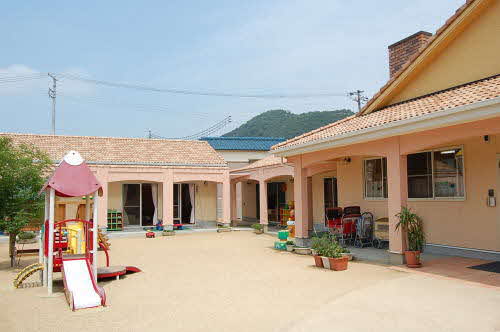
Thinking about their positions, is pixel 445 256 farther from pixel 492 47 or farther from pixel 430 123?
pixel 492 47

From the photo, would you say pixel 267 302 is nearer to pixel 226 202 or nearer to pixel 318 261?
pixel 318 261

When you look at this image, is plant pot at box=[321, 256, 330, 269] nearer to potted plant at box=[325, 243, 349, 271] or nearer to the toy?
potted plant at box=[325, 243, 349, 271]

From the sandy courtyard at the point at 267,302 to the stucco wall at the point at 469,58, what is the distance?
5374 mm

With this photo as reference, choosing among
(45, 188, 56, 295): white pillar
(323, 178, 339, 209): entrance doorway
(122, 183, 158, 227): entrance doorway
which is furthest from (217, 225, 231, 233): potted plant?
(45, 188, 56, 295): white pillar

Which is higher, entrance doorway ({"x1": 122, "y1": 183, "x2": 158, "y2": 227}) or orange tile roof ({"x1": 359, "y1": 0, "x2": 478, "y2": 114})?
orange tile roof ({"x1": 359, "y1": 0, "x2": 478, "y2": 114})

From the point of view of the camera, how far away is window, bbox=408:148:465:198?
10344 mm

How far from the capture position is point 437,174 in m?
10.9

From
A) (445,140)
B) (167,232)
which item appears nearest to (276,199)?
(167,232)

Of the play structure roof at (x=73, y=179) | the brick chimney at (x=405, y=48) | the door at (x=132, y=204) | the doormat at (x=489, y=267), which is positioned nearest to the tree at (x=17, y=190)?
the play structure roof at (x=73, y=179)

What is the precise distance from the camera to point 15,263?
40.1ft

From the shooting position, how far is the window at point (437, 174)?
33.9ft

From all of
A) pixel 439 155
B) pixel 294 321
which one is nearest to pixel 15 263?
pixel 294 321

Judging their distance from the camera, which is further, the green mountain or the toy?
the green mountain

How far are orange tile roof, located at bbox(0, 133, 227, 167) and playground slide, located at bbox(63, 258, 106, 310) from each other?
444 inches
